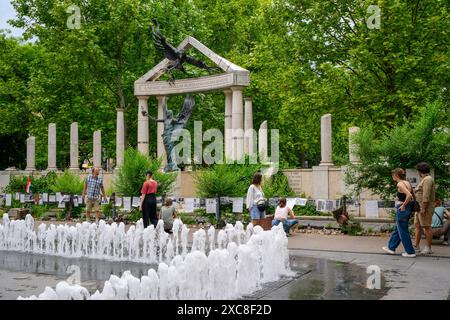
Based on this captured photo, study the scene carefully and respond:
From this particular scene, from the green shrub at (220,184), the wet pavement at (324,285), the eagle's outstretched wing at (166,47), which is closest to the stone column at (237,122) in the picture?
the eagle's outstretched wing at (166,47)

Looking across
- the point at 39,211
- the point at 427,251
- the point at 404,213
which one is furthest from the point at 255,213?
the point at 39,211

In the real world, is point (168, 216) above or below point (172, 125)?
below

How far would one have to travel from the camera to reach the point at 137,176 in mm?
20672

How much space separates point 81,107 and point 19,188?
12.5m

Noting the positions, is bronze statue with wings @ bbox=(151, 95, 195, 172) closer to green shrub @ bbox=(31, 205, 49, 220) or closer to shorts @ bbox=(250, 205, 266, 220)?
green shrub @ bbox=(31, 205, 49, 220)

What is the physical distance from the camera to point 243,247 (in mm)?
9039

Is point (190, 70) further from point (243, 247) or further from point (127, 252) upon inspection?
point (243, 247)

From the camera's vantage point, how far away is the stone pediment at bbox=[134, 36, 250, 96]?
2633 centimetres

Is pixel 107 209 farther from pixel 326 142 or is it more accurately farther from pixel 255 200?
pixel 255 200

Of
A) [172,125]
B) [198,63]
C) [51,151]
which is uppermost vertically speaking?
[198,63]

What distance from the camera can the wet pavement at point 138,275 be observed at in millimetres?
8547

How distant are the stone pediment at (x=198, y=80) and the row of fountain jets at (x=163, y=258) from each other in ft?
39.5

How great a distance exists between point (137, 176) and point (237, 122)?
24.3ft

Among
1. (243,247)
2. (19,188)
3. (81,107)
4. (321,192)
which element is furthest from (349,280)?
(81,107)
